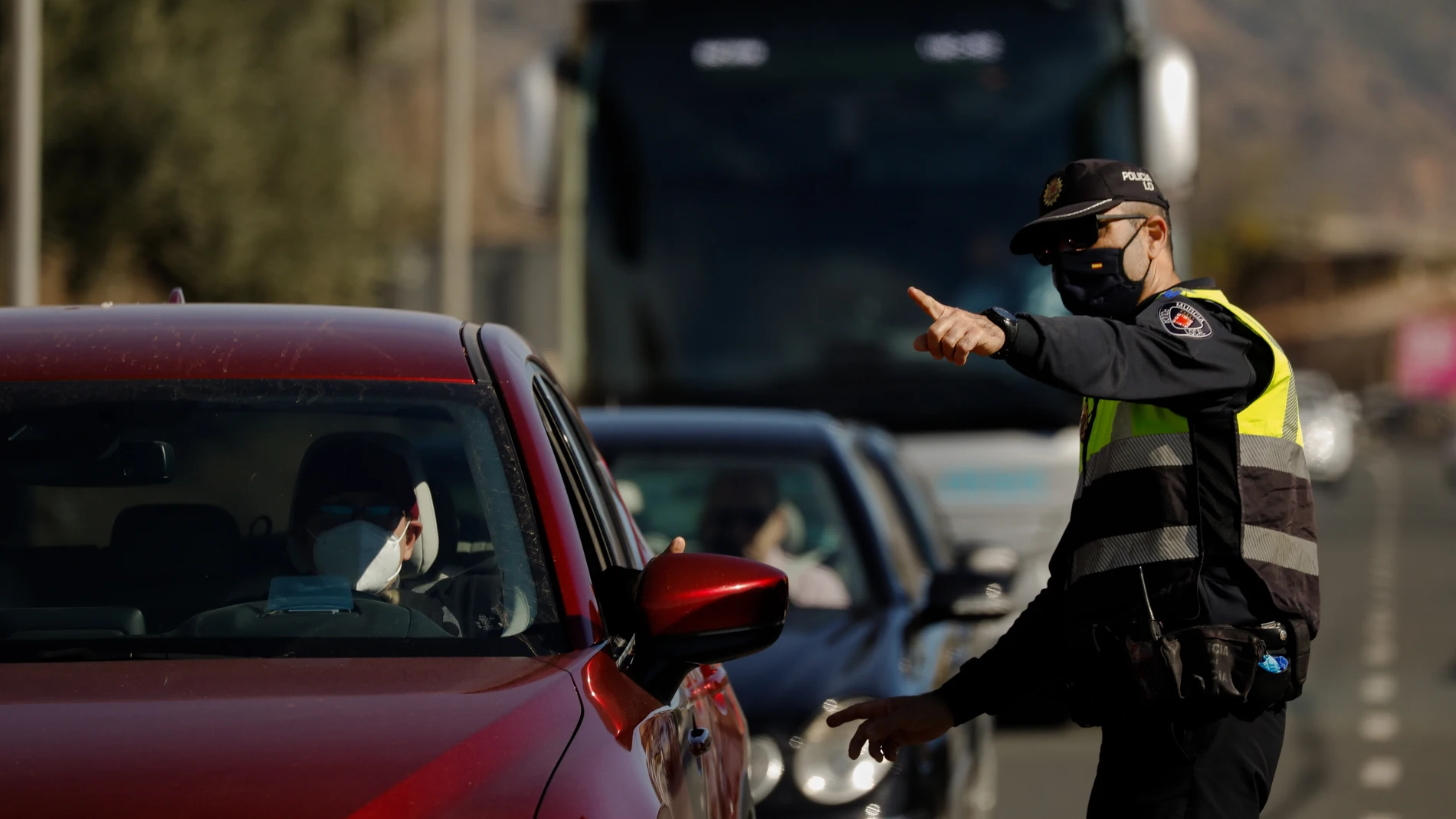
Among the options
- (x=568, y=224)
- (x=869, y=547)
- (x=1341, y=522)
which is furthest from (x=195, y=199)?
(x=869, y=547)

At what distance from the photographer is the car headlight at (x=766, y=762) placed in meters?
6.09

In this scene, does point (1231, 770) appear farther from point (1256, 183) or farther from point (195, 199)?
point (1256, 183)

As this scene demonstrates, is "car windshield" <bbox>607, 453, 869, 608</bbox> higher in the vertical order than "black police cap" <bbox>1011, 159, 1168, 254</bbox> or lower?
lower

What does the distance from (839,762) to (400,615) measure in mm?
2633

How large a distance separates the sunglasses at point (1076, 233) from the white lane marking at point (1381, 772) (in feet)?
21.6

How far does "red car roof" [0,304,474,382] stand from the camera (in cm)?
400

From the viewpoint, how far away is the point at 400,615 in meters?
3.75

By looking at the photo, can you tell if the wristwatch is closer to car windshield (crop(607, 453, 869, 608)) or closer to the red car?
the red car

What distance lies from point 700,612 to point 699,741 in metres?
0.42

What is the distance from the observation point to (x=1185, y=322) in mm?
3740

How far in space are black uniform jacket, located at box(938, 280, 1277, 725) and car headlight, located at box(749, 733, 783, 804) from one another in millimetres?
1883

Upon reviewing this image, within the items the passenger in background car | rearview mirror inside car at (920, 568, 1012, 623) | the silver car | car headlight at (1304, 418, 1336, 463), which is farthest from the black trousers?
car headlight at (1304, 418, 1336, 463)

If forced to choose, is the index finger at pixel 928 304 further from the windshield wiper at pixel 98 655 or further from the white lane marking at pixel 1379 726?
the white lane marking at pixel 1379 726

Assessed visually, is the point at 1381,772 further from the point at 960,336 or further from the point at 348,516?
the point at 960,336
